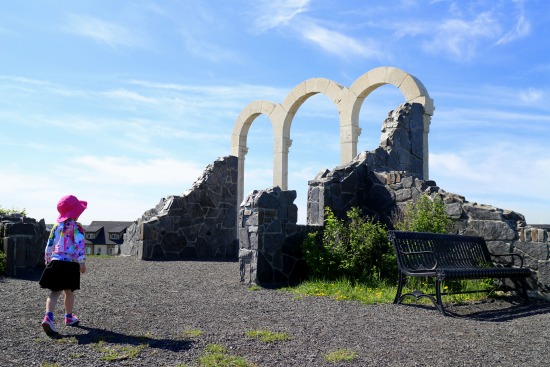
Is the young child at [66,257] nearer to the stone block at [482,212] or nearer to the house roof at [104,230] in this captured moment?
the stone block at [482,212]

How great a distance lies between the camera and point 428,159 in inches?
541

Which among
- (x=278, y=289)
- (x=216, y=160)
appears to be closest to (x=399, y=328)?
(x=278, y=289)

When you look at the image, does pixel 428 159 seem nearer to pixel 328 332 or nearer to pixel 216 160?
pixel 216 160

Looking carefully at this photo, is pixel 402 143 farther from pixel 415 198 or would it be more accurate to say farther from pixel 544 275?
pixel 544 275

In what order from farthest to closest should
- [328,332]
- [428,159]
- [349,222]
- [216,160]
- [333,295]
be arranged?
[216,160] < [428,159] < [349,222] < [333,295] < [328,332]

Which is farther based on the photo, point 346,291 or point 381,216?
point 381,216

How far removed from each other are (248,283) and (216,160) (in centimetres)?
726

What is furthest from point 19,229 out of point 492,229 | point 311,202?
point 492,229

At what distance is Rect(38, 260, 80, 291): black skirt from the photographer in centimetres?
530

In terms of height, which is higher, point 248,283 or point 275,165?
point 275,165

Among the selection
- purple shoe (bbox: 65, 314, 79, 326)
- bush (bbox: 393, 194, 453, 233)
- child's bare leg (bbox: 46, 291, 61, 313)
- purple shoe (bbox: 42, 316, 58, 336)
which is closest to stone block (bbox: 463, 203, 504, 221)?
bush (bbox: 393, 194, 453, 233)

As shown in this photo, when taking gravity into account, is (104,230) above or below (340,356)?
above

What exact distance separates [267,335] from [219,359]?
0.88 meters

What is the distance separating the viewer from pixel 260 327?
5.48 meters
